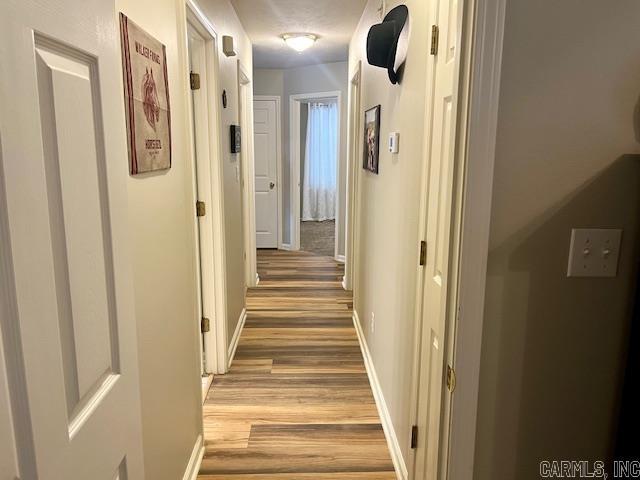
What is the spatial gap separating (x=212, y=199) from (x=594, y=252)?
7.13 feet

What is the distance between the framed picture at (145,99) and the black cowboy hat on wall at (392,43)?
1.04 meters

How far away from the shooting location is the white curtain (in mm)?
8172

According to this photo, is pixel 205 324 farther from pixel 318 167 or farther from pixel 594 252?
pixel 318 167

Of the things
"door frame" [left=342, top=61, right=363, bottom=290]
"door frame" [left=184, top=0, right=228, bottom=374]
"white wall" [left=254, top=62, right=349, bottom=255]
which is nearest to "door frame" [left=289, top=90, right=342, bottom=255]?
Answer: "white wall" [left=254, top=62, right=349, bottom=255]

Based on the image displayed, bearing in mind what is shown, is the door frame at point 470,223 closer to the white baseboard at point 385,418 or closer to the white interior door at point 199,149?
the white baseboard at point 385,418

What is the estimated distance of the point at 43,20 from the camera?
2.14 feet

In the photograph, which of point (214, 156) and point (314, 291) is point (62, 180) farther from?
point (314, 291)

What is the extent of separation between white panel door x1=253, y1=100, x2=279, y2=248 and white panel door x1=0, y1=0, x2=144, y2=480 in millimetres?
5401

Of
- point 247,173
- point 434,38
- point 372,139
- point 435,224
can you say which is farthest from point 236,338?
point 434,38

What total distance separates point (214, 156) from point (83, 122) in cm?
192

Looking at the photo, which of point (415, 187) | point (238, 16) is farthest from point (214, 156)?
point (238, 16)

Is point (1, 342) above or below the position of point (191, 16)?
below

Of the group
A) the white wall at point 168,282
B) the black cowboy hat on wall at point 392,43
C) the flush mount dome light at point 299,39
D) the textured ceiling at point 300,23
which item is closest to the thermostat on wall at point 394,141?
the black cowboy hat on wall at point 392,43

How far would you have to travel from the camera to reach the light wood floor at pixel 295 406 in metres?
2.16
